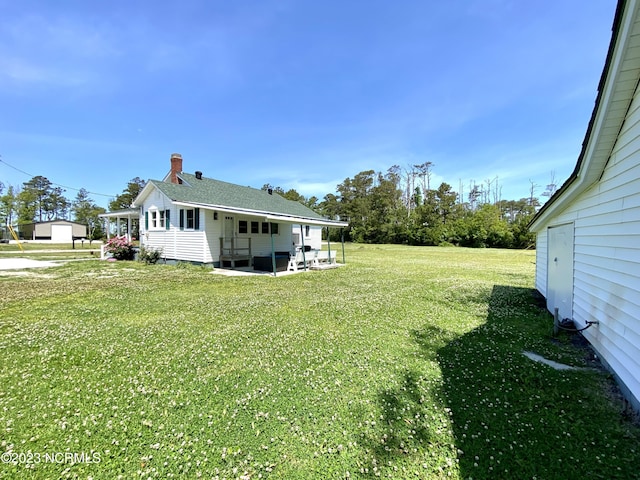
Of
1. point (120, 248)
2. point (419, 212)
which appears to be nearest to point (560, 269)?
point (120, 248)

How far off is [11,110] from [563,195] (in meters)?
38.1

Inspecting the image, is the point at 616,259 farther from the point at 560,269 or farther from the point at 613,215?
the point at 560,269

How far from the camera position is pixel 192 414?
2.71 m

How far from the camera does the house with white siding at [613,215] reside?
9.21 ft

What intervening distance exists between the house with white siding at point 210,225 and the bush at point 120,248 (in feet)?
4.22

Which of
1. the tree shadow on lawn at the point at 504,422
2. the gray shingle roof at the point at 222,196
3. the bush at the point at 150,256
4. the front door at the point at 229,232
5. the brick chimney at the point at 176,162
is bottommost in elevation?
the tree shadow on lawn at the point at 504,422

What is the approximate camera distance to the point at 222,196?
1697 centimetres

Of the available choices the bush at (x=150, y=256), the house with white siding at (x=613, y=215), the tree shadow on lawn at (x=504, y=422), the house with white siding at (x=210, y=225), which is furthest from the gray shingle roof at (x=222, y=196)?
the house with white siding at (x=613, y=215)

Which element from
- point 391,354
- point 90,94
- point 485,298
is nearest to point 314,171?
point 90,94

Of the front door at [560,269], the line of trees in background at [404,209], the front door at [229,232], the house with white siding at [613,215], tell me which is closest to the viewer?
the house with white siding at [613,215]

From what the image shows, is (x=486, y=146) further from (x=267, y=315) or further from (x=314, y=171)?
(x=267, y=315)

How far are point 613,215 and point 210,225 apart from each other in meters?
14.0

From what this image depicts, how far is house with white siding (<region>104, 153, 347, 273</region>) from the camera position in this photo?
44.6 ft

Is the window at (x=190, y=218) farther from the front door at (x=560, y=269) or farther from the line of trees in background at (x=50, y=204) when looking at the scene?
the line of trees in background at (x=50, y=204)
